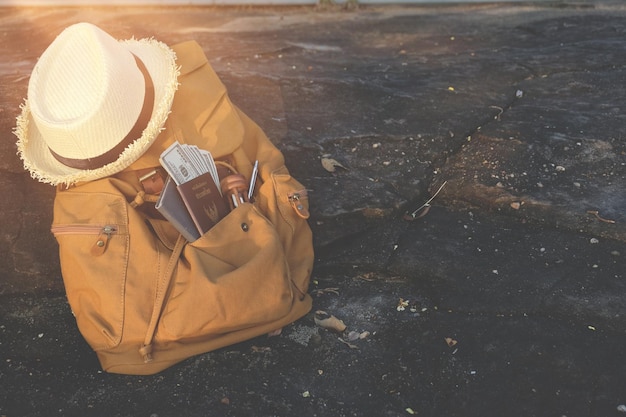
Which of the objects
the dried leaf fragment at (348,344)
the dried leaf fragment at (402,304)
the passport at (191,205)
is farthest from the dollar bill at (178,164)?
the dried leaf fragment at (402,304)

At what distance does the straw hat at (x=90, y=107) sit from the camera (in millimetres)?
2475

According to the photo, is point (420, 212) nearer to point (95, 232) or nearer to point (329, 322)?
point (329, 322)

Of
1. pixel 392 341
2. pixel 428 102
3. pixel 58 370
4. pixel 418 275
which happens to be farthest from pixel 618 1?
pixel 58 370

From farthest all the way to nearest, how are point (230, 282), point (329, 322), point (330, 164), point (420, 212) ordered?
point (330, 164) < point (420, 212) < point (329, 322) < point (230, 282)

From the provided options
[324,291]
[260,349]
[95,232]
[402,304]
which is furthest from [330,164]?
[95,232]

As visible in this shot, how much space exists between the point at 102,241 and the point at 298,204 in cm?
75

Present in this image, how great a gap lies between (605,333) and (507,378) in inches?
16.7

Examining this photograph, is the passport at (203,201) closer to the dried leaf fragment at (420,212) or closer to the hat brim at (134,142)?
the hat brim at (134,142)

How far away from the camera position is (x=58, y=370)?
8.57ft

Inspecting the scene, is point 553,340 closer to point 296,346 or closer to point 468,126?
point 296,346

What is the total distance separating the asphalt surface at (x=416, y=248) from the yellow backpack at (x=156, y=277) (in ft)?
0.33

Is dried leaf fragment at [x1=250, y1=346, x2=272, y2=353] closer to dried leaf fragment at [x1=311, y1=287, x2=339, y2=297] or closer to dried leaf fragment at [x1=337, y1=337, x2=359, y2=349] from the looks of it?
dried leaf fragment at [x1=337, y1=337, x2=359, y2=349]

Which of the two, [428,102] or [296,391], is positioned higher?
[428,102]

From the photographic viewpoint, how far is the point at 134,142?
255 centimetres
